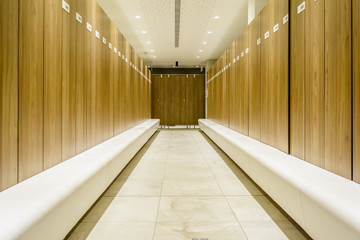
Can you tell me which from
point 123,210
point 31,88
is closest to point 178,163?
point 123,210

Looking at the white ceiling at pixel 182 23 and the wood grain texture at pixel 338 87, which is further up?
the white ceiling at pixel 182 23

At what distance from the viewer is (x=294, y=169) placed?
7.27 ft

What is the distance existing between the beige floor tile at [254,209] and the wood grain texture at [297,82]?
59 centimetres

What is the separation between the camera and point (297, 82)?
2734mm

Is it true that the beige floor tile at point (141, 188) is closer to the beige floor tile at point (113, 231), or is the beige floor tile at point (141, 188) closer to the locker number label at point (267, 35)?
the beige floor tile at point (113, 231)

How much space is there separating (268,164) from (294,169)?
1.19ft

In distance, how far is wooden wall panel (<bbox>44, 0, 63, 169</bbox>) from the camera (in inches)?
89.0

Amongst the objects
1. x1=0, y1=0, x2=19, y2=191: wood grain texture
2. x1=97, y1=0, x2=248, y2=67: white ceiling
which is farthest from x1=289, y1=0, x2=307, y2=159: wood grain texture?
x1=97, y1=0, x2=248, y2=67: white ceiling

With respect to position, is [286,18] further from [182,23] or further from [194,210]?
[182,23]

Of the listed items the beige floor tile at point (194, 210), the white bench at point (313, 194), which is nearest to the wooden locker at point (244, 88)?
the white bench at point (313, 194)

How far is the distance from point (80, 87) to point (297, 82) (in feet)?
7.59

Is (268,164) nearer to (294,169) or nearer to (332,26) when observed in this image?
(294,169)

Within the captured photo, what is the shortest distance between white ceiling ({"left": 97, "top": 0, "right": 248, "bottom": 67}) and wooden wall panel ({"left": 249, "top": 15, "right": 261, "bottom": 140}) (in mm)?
1907

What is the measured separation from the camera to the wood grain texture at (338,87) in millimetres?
1896
